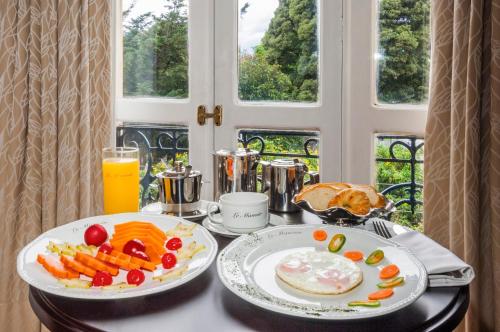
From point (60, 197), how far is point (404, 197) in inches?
58.1

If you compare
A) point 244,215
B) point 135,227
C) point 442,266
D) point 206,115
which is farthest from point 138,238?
point 206,115

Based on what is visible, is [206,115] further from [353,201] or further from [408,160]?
[353,201]

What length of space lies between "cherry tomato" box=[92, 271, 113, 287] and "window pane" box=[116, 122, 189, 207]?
56.9 inches

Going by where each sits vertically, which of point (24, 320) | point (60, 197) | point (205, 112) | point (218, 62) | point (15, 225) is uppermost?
point (218, 62)

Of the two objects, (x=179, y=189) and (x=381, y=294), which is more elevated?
(x=179, y=189)

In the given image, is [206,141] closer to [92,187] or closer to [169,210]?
[92,187]

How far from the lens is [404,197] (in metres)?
1.96

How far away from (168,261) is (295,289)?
247mm

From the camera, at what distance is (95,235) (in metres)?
0.96

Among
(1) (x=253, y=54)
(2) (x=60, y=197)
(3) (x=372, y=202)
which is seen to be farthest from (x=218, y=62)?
(3) (x=372, y=202)

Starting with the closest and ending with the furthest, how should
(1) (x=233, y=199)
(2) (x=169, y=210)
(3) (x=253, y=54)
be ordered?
(1) (x=233, y=199)
(2) (x=169, y=210)
(3) (x=253, y=54)

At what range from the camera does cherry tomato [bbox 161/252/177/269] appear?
2.81 ft

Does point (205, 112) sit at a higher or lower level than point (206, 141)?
higher

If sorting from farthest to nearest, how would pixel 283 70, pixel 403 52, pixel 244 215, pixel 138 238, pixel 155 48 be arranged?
pixel 155 48, pixel 283 70, pixel 403 52, pixel 244 215, pixel 138 238
